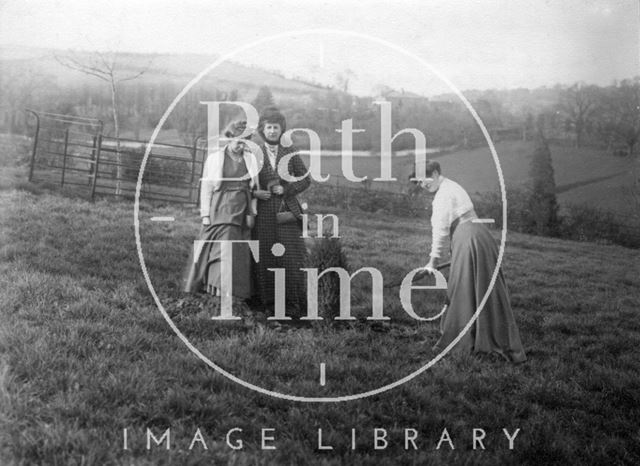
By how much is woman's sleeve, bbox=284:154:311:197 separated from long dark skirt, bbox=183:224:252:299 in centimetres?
56

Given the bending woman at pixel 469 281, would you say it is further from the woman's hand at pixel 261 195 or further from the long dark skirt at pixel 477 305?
the woman's hand at pixel 261 195

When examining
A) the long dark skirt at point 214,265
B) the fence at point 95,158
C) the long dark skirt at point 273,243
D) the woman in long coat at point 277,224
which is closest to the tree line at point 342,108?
the fence at point 95,158

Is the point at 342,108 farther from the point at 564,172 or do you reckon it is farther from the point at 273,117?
the point at 564,172

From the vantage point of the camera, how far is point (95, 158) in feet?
16.7

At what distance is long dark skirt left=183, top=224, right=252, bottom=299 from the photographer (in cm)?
486

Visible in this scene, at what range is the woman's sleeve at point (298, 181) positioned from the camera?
16.6ft

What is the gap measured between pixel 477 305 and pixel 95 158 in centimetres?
362

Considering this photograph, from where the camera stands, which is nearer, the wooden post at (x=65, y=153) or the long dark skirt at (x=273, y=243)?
the wooden post at (x=65, y=153)

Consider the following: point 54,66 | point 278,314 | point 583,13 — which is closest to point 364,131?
point 278,314

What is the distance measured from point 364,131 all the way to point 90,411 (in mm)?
2925

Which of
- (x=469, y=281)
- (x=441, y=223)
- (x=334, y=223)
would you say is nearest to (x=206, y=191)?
(x=334, y=223)

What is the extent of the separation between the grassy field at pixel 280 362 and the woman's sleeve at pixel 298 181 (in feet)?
1.70

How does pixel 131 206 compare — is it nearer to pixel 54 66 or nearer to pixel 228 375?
pixel 54 66

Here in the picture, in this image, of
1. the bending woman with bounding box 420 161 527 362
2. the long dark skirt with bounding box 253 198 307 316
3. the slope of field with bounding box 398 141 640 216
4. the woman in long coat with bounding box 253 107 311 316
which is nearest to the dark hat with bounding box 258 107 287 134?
the woman in long coat with bounding box 253 107 311 316
